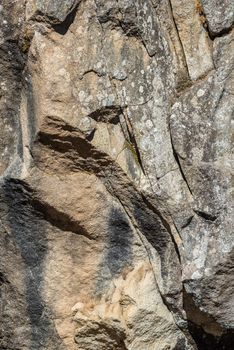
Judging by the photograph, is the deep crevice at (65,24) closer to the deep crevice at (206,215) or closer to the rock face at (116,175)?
the rock face at (116,175)

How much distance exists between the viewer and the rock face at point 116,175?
4.09m

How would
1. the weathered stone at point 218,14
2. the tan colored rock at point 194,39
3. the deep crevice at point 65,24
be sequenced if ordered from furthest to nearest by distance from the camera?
the deep crevice at point 65,24 → the tan colored rock at point 194,39 → the weathered stone at point 218,14

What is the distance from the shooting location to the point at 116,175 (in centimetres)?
431

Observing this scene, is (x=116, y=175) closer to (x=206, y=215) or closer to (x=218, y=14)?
(x=206, y=215)

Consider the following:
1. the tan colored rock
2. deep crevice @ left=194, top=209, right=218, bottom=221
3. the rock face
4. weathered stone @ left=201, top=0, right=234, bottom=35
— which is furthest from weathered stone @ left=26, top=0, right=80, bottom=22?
deep crevice @ left=194, top=209, right=218, bottom=221

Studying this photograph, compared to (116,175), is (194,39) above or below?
above

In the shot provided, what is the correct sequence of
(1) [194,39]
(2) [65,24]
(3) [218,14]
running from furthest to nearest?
1. (2) [65,24]
2. (1) [194,39]
3. (3) [218,14]

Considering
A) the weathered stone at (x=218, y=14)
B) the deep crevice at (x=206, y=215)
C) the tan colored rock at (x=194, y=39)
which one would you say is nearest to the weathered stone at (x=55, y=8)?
the tan colored rock at (x=194, y=39)

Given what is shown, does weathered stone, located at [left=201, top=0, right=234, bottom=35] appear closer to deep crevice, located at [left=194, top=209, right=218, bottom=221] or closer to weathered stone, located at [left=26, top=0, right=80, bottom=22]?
weathered stone, located at [left=26, top=0, right=80, bottom=22]

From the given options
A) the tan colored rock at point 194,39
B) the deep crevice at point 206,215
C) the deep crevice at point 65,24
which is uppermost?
the deep crevice at point 65,24

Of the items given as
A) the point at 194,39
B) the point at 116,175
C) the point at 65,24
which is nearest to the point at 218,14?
the point at 194,39

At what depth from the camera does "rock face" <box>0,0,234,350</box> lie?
4.09 meters

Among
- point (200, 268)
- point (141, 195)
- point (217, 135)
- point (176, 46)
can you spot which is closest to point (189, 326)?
point (200, 268)

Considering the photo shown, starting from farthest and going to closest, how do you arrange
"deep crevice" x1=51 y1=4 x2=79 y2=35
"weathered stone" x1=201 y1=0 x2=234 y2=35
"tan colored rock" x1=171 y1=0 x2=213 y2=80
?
"deep crevice" x1=51 y1=4 x2=79 y2=35 < "tan colored rock" x1=171 y1=0 x2=213 y2=80 < "weathered stone" x1=201 y1=0 x2=234 y2=35
